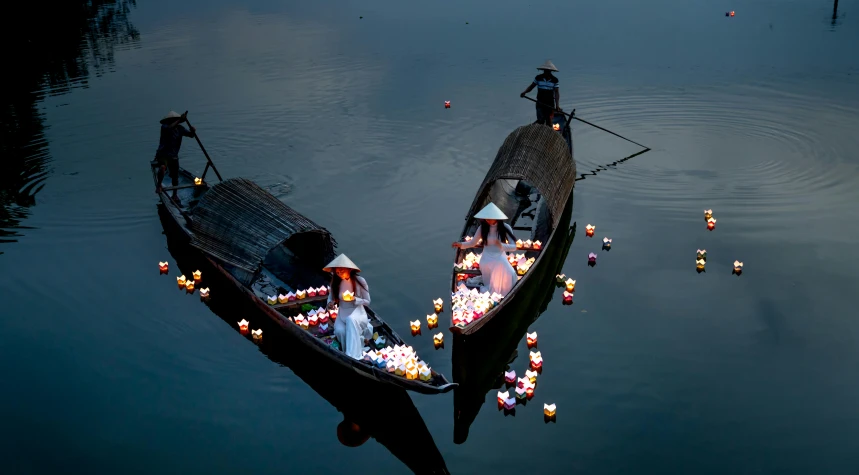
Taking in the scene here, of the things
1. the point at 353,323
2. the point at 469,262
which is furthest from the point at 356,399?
the point at 469,262

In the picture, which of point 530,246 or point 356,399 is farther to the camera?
point 530,246

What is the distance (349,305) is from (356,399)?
1.17 meters

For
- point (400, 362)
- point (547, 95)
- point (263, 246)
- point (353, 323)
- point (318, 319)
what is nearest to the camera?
point (400, 362)

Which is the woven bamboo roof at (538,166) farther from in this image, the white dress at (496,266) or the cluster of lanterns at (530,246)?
the white dress at (496,266)

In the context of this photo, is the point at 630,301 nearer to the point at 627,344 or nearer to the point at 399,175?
the point at 627,344

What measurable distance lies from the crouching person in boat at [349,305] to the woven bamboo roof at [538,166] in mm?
3169

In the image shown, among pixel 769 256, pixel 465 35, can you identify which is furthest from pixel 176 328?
pixel 465 35

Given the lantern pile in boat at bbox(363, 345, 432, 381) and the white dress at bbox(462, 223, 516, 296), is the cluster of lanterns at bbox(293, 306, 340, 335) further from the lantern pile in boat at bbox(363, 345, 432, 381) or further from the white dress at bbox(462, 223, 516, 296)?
the white dress at bbox(462, 223, 516, 296)

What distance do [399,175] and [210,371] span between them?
23.9 feet

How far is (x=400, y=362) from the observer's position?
789cm

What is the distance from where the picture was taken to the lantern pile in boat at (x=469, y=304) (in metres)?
8.72

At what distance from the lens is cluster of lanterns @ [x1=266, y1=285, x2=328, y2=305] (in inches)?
376

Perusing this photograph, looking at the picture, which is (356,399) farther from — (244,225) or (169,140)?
(169,140)

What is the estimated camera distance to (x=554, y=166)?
479 inches
